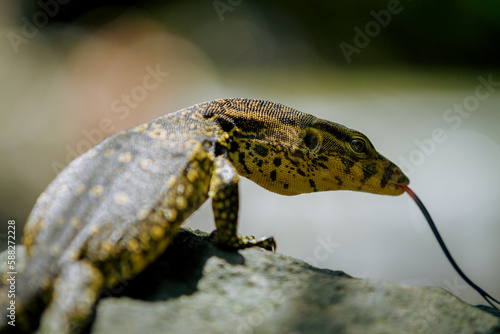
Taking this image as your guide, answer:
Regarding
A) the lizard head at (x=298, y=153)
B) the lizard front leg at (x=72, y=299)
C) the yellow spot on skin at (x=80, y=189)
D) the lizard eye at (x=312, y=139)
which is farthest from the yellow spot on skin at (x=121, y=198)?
the lizard eye at (x=312, y=139)

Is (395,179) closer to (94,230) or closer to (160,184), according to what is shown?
(160,184)

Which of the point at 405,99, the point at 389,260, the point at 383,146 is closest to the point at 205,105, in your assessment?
the point at 389,260

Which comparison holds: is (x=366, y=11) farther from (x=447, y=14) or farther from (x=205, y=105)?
(x=205, y=105)

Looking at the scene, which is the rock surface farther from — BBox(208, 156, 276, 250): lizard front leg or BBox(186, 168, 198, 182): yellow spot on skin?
BBox(186, 168, 198, 182): yellow spot on skin

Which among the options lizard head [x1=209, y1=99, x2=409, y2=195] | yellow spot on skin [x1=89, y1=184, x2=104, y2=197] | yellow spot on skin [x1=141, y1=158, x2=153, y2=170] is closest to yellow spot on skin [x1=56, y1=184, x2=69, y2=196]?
yellow spot on skin [x1=89, y1=184, x2=104, y2=197]

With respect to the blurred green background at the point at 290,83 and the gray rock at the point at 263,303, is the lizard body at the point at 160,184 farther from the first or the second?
the blurred green background at the point at 290,83
